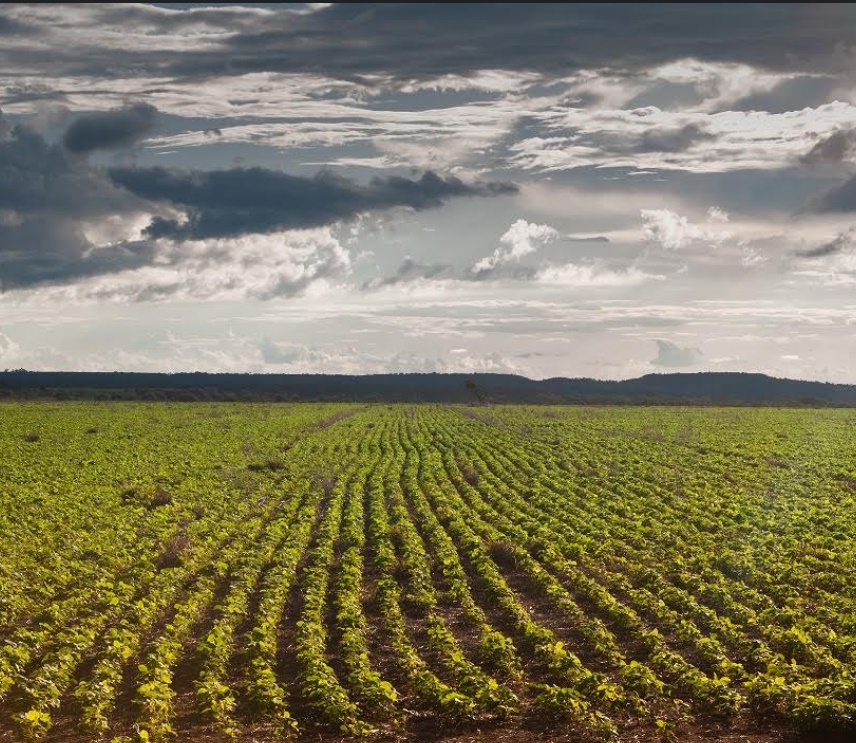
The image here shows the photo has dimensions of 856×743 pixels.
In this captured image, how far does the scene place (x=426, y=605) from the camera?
19.5 metres

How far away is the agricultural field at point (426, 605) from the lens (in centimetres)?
1317

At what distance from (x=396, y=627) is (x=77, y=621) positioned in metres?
6.39

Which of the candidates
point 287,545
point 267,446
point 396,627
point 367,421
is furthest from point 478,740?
point 367,421

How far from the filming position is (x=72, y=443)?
5612 centimetres

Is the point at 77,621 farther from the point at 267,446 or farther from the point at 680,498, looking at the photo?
the point at 267,446

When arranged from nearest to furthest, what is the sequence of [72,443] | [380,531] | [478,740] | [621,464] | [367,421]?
1. [478,740]
2. [380,531]
3. [621,464]
4. [72,443]
5. [367,421]

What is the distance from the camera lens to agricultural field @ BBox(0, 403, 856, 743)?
13172 mm

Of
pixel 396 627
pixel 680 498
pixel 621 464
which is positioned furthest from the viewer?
pixel 621 464

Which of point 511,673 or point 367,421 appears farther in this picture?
point 367,421

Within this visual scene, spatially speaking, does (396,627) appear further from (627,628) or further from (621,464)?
(621,464)

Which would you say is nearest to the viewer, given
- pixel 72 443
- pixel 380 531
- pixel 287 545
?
pixel 287 545

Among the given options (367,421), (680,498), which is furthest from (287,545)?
(367,421)

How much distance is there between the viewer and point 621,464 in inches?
1848

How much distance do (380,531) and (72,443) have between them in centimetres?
3496
